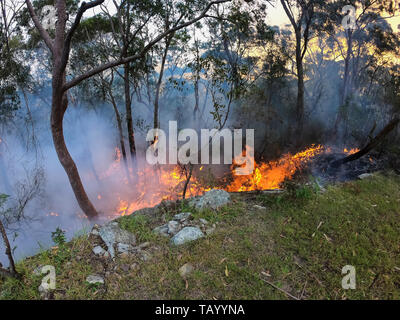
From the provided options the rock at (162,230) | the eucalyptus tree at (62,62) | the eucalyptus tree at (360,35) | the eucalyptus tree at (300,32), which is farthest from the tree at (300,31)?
the rock at (162,230)

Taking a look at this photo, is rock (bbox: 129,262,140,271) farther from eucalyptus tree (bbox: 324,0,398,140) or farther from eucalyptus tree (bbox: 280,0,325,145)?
eucalyptus tree (bbox: 324,0,398,140)

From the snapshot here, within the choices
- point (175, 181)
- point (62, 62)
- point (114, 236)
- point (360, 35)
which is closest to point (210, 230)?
point (114, 236)

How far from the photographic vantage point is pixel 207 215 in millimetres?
4234

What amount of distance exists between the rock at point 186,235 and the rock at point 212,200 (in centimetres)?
69

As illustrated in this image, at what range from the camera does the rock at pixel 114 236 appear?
11.5 feet

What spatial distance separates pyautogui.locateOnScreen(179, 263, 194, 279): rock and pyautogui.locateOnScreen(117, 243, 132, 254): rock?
0.87 m

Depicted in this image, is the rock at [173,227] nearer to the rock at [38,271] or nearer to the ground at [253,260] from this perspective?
the ground at [253,260]

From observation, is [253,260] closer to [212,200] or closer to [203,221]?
[203,221]

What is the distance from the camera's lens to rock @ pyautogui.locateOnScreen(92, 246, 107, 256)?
11.0 feet

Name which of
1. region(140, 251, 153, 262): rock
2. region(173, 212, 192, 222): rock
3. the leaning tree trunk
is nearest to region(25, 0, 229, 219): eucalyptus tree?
the leaning tree trunk

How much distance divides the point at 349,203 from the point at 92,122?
24.7 meters
